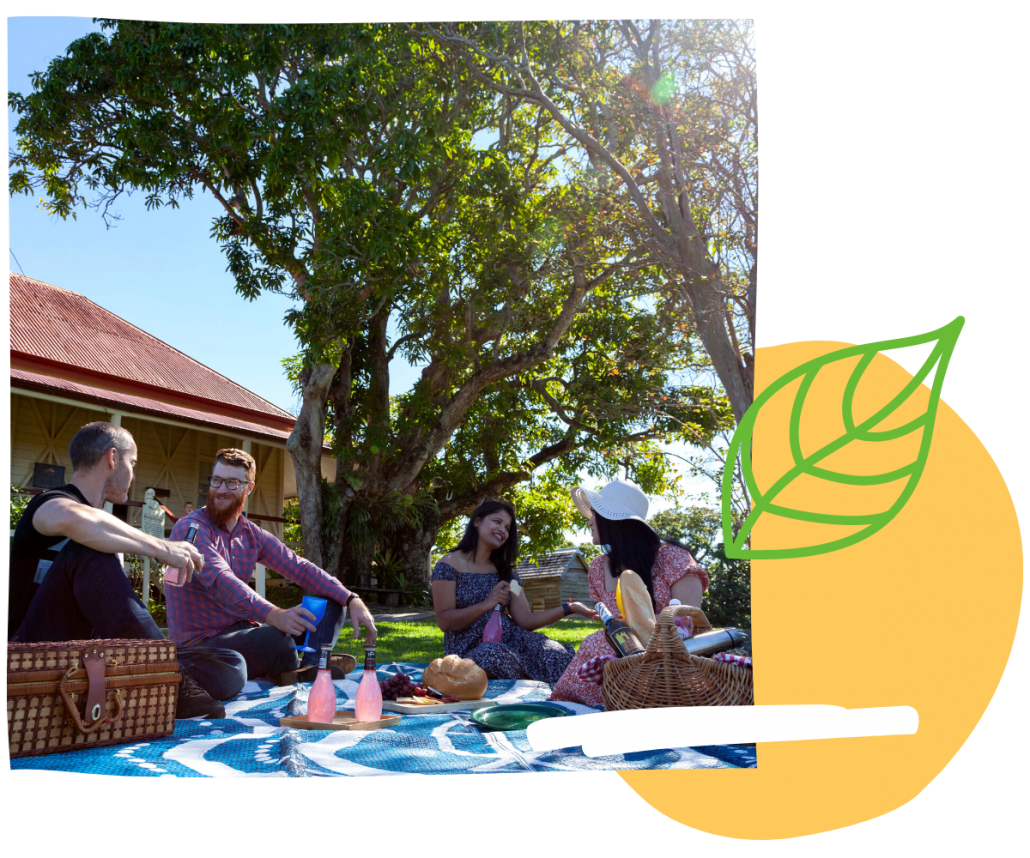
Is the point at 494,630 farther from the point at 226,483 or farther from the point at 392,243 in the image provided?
the point at 392,243

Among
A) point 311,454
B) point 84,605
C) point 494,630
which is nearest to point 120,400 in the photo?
point 84,605

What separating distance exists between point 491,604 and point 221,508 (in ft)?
4.44

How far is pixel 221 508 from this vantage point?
138 inches

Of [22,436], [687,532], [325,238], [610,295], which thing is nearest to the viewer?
[22,436]

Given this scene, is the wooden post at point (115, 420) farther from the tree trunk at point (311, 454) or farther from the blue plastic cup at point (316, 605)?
the tree trunk at point (311, 454)

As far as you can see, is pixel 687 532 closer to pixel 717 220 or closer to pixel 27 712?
pixel 717 220

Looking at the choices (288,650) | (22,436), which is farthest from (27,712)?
(288,650)

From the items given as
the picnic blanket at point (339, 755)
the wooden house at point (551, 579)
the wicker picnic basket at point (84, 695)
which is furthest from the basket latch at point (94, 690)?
the wooden house at point (551, 579)

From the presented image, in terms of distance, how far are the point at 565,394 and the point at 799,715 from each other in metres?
2.08

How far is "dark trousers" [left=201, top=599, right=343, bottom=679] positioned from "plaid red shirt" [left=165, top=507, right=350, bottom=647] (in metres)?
0.05

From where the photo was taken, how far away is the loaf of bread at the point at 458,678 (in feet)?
11.9

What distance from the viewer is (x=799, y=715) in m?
2.72

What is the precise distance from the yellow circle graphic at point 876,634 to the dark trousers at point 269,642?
1527 millimetres

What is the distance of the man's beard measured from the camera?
3488 mm
